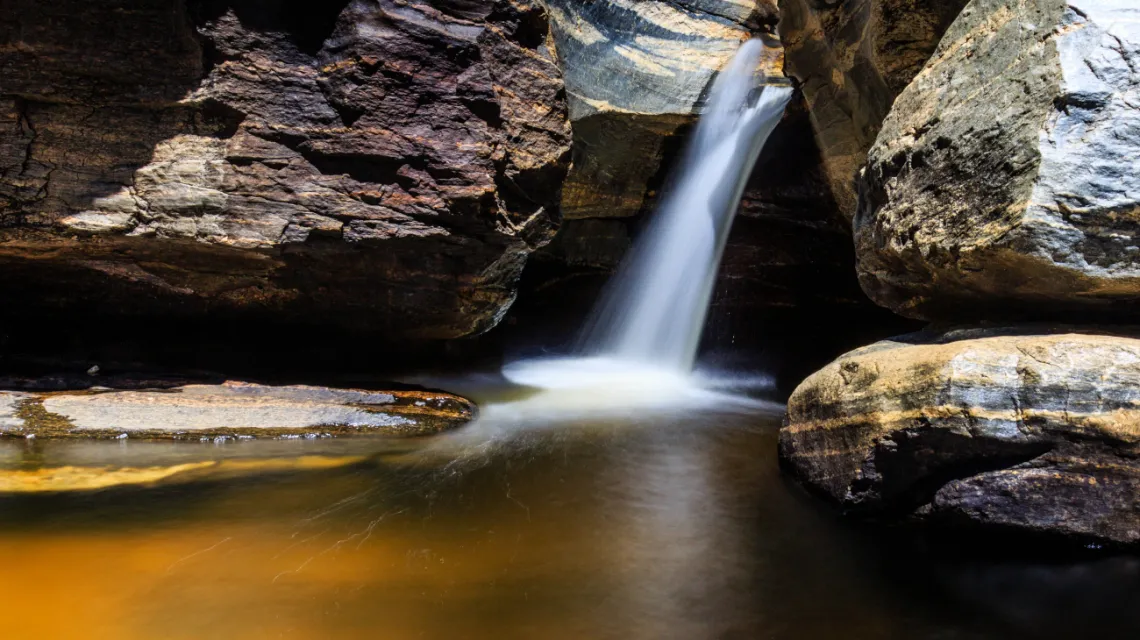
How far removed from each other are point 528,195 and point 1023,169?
4112mm

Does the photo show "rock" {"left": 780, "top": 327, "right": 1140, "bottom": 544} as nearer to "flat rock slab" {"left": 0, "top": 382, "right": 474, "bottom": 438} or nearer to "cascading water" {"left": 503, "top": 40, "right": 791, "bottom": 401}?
"flat rock slab" {"left": 0, "top": 382, "right": 474, "bottom": 438}

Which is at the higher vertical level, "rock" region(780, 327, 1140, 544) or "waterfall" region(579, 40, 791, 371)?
"waterfall" region(579, 40, 791, 371)

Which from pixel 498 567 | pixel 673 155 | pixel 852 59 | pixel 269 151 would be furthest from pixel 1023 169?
pixel 673 155

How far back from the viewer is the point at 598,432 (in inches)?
218

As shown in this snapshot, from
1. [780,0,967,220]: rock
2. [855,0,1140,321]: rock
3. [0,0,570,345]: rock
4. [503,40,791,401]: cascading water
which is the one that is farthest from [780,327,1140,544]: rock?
[503,40,791,401]: cascading water

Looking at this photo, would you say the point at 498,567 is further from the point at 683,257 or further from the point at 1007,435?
the point at 683,257

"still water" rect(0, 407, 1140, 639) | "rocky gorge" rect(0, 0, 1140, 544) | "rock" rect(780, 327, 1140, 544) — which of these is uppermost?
"rocky gorge" rect(0, 0, 1140, 544)

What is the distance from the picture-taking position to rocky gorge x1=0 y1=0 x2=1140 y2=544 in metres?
3.04

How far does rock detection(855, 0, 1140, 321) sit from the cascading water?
4.98 meters

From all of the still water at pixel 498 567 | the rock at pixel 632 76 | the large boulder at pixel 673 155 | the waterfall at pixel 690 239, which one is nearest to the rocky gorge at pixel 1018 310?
the still water at pixel 498 567

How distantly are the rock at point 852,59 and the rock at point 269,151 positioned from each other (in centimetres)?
303

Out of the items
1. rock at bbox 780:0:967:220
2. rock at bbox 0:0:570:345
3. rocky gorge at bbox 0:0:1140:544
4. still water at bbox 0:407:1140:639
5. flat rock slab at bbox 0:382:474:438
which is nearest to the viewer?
still water at bbox 0:407:1140:639

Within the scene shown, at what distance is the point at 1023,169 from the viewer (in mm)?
3127

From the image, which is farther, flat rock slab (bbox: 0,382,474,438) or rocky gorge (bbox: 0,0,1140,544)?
flat rock slab (bbox: 0,382,474,438)
